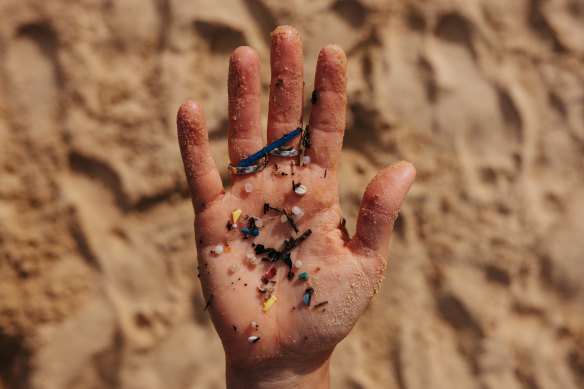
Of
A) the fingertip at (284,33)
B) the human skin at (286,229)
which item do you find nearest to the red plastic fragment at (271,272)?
the human skin at (286,229)

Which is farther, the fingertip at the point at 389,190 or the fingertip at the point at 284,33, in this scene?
the fingertip at the point at 284,33

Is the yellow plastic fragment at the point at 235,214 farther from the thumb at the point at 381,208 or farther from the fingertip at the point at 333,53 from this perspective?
the fingertip at the point at 333,53

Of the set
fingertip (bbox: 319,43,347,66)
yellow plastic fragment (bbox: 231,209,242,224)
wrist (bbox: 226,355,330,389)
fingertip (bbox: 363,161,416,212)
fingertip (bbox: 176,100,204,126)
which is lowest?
wrist (bbox: 226,355,330,389)

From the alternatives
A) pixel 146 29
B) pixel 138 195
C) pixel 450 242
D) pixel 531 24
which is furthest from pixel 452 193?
pixel 146 29

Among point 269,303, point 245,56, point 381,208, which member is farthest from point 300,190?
point 245,56

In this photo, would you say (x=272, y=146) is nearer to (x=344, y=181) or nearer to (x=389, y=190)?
(x=389, y=190)

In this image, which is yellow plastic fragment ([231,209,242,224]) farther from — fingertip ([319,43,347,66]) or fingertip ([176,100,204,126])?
fingertip ([319,43,347,66])

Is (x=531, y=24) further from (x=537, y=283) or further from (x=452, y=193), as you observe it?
(x=537, y=283)

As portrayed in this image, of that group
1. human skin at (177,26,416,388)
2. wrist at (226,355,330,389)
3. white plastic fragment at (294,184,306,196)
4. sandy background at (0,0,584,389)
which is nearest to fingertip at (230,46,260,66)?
human skin at (177,26,416,388)
